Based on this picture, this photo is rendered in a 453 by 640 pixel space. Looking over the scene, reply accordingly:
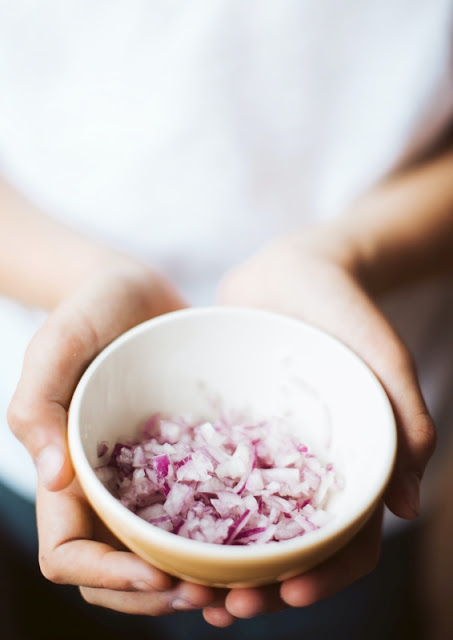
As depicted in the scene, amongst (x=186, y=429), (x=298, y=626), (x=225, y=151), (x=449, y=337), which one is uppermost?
(x=225, y=151)

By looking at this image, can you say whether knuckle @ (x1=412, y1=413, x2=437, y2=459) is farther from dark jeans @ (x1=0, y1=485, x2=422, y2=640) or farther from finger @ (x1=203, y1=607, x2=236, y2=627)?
dark jeans @ (x1=0, y1=485, x2=422, y2=640)

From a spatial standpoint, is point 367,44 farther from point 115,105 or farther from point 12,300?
point 12,300

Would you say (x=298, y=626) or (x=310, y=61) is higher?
(x=310, y=61)

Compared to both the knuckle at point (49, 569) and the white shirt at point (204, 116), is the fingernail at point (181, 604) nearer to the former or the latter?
the knuckle at point (49, 569)

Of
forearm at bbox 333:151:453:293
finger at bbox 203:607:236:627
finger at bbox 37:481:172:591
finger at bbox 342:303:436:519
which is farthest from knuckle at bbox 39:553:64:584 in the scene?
forearm at bbox 333:151:453:293

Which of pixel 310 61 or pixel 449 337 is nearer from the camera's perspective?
pixel 310 61

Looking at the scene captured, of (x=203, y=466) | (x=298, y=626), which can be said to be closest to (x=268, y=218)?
(x=203, y=466)

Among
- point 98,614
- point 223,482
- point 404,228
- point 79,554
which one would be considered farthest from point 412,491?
point 98,614

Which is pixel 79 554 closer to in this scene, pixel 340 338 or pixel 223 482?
pixel 223 482
